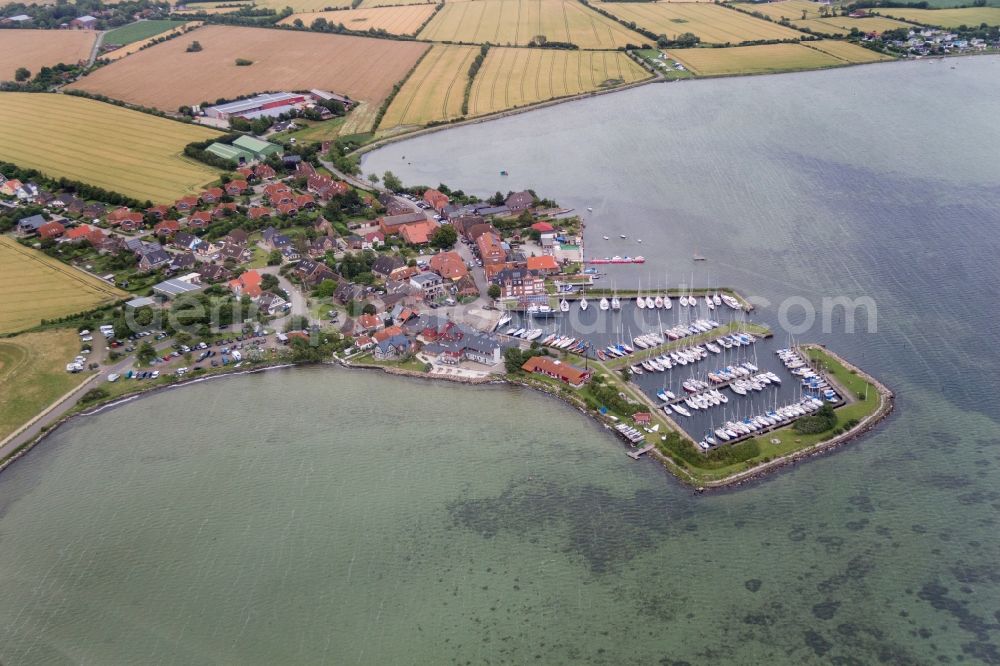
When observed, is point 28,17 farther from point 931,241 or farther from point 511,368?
point 931,241

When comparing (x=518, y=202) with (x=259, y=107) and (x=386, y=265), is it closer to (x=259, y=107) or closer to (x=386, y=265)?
(x=386, y=265)

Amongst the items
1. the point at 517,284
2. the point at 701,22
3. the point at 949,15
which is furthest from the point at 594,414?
the point at 949,15

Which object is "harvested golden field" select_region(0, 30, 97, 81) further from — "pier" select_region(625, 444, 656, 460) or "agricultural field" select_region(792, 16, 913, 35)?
"agricultural field" select_region(792, 16, 913, 35)

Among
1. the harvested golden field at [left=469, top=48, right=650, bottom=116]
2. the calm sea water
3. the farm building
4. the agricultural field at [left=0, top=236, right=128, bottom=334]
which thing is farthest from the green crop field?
the calm sea water

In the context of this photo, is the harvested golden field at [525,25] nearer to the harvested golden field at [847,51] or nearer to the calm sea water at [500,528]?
the harvested golden field at [847,51]

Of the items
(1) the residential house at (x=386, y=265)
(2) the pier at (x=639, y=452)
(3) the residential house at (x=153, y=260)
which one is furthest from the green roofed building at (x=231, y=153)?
(2) the pier at (x=639, y=452)

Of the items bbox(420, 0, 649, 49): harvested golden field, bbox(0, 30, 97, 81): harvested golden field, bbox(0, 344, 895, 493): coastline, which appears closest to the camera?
bbox(0, 344, 895, 493): coastline
